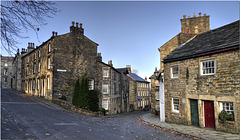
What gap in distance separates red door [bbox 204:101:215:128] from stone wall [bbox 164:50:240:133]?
28 centimetres

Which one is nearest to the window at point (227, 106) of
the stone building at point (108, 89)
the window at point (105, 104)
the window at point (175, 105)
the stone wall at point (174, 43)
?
the window at point (175, 105)

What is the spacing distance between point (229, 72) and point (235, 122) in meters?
3.08

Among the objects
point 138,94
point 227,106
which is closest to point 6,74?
point 138,94

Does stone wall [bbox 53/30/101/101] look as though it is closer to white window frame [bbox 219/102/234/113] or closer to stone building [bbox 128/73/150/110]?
→ stone building [bbox 128/73/150/110]

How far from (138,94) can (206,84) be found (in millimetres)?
33852

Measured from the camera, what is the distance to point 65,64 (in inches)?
1017

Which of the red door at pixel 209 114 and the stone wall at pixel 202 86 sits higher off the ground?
the stone wall at pixel 202 86

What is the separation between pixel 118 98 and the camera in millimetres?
35000

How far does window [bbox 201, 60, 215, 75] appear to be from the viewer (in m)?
12.6

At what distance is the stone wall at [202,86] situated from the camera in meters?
11.0

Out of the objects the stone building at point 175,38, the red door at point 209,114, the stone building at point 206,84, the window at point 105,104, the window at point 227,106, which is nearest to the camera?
the stone building at point 206,84

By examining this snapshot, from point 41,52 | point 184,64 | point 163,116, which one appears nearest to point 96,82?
point 41,52

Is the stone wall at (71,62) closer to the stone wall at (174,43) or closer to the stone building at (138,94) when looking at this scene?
the stone wall at (174,43)

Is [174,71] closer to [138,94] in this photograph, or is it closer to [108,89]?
[108,89]
